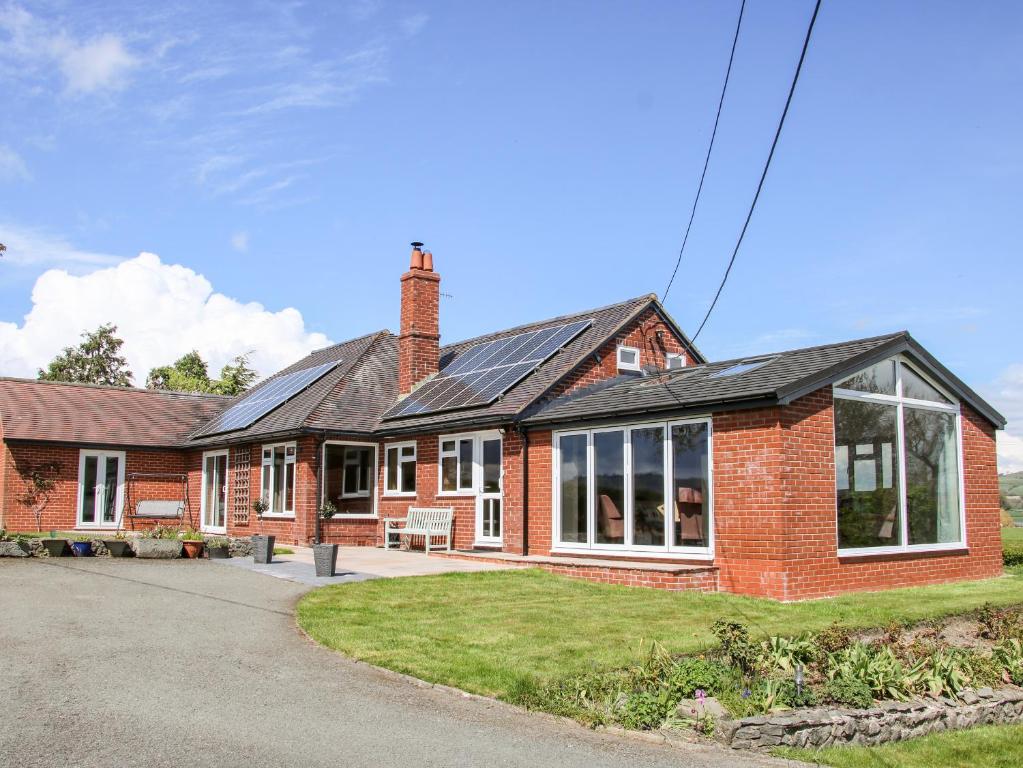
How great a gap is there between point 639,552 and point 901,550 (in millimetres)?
4424

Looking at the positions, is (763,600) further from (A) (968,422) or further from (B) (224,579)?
(B) (224,579)

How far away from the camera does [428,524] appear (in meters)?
20.7

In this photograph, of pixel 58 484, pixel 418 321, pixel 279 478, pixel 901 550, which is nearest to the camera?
pixel 901 550

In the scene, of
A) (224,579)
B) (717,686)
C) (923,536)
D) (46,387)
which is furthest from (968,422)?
(46,387)

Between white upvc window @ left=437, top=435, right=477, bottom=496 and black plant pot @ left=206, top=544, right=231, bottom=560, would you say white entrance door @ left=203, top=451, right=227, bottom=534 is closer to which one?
black plant pot @ left=206, top=544, right=231, bottom=560

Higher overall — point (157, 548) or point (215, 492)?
point (215, 492)

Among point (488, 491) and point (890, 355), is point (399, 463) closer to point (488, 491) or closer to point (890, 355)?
point (488, 491)

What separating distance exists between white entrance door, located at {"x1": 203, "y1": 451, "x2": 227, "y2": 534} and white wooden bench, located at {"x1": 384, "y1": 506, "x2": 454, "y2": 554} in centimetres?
764

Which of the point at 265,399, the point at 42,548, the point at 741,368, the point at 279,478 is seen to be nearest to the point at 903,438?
the point at 741,368

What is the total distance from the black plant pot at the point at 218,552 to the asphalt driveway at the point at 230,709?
23.3 feet

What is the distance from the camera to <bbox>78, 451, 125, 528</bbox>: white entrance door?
2777 cm

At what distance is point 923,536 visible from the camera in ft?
53.4

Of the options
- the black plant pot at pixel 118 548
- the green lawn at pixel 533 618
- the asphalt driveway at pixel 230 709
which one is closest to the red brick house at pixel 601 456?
the green lawn at pixel 533 618

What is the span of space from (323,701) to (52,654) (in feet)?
11.1
